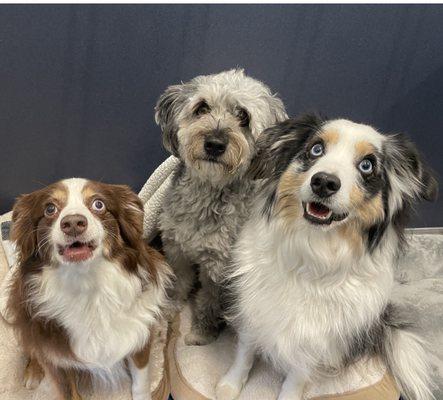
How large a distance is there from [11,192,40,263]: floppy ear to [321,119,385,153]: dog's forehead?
0.96 m

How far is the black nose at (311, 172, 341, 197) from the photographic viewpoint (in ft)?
3.90

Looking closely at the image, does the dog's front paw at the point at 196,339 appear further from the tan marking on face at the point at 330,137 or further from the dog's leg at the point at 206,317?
the tan marking on face at the point at 330,137

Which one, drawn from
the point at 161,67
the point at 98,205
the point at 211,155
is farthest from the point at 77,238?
the point at 161,67

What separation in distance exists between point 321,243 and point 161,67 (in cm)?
137

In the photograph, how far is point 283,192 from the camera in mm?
1365

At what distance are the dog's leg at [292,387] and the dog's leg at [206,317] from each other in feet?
1.41

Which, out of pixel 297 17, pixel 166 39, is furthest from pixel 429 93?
pixel 166 39

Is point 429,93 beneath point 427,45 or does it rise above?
beneath

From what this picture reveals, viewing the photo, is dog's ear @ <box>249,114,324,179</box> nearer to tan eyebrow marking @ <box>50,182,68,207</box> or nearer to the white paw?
tan eyebrow marking @ <box>50,182,68,207</box>

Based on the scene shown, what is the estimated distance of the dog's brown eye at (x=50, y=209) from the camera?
4.40 feet

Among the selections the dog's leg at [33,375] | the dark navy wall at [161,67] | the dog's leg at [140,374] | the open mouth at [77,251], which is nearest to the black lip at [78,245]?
the open mouth at [77,251]

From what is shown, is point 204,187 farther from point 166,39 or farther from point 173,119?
point 166,39

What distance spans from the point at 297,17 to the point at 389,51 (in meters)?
0.54

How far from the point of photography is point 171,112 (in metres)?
1.75
